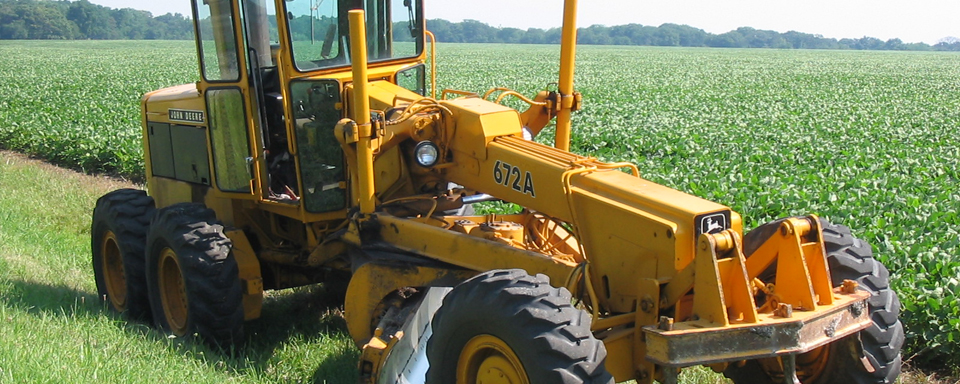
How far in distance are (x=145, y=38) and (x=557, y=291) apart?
114251mm

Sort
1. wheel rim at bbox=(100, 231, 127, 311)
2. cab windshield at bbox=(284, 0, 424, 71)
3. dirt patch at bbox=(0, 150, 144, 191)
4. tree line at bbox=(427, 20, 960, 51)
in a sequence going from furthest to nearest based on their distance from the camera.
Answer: tree line at bbox=(427, 20, 960, 51) → dirt patch at bbox=(0, 150, 144, 191) → wheel rim at bbox=(100, 231, 127, 311) → cab windshield at bbox=(284, 0, 424, 71)

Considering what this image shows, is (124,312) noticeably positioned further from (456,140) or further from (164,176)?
(456,140)

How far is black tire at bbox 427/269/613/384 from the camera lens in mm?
3547

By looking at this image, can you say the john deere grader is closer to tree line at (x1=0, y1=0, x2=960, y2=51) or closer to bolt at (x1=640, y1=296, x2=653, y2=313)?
bolt at (x1=640, y1=296, x2=653, y2=313)

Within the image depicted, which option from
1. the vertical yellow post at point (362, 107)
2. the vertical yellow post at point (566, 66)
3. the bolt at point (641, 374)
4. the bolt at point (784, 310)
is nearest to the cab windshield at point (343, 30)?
the vertical yellow post at point (362, 107)

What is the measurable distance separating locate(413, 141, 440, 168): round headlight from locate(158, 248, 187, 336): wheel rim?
88.1 inches

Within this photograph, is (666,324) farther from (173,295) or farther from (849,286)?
(173,295)

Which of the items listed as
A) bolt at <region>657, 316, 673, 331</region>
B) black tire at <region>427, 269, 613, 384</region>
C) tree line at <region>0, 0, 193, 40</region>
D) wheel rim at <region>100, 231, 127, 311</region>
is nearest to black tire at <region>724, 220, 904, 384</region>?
bolt at <region>657, 316, 673, 331</region>

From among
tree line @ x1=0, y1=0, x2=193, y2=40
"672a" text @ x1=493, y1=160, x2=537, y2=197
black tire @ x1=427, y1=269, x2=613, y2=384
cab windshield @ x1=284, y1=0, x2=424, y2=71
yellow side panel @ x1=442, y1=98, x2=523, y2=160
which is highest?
cab windshield @ x1=284, y1=0, x2=424, y2=71

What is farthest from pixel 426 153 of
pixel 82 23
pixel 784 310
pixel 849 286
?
pixel 82 23

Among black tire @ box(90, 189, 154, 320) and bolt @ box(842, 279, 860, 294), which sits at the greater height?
bolt @ box(842, 279, 860, 294)

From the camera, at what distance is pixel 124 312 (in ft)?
22.5

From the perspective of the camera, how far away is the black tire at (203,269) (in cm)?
582

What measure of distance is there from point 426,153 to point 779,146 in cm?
1070
